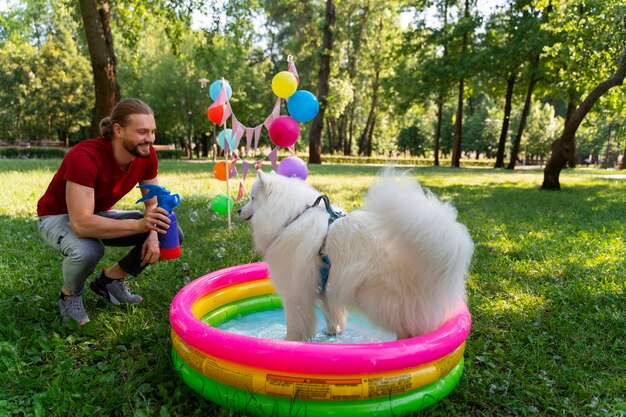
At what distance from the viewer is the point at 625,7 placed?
945 cm

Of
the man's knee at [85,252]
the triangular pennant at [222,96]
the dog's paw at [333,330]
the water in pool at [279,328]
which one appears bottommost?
the water in pool at [279,328]

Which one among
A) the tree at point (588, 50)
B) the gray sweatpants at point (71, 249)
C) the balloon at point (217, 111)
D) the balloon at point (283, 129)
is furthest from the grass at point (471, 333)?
the tree at point (588, 50)

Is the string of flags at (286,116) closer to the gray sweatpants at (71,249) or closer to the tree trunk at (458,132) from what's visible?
the gray sweatpants at (71,249)

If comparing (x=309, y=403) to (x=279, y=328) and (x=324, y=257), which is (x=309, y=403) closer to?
(x=324, y=257)

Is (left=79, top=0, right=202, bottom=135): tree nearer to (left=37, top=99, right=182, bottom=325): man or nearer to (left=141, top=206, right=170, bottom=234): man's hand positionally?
(left=37, top=99, right=182, bottom=325): man

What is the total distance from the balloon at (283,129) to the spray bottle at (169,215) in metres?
2.38

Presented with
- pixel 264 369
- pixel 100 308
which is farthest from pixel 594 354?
pixel 100 308

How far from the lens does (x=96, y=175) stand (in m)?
3.14

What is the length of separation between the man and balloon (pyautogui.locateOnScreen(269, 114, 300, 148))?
87.9 inches

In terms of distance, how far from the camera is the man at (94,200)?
305cm

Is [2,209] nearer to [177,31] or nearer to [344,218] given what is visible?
[344,218]

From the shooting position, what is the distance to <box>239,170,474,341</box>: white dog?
7.79ft

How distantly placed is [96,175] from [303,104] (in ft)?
9.59

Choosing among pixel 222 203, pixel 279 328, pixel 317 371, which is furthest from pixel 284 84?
pixel 317 371
